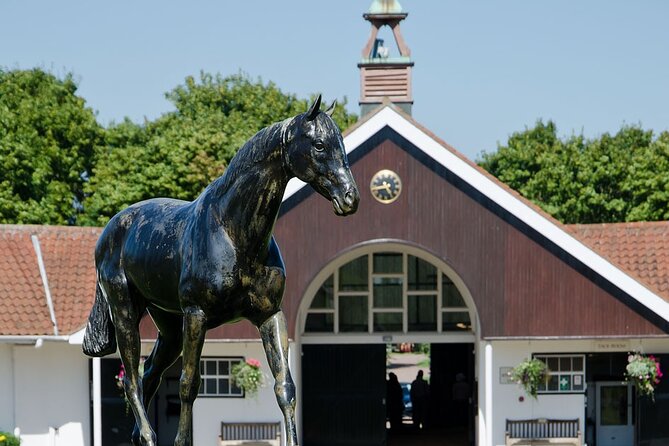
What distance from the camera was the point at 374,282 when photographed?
85.7 ft

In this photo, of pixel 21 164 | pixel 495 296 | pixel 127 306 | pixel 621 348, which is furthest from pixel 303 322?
pixel 127 306

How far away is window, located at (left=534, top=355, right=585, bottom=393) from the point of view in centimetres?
2539

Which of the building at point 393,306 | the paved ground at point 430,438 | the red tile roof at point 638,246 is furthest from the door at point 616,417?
the paved ground at point 430,438

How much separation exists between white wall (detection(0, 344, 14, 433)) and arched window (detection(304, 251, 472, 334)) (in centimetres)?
620

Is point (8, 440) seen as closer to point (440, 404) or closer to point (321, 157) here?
point (440, 404)

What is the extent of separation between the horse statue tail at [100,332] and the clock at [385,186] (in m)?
16.2

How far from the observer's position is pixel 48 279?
25609 mm

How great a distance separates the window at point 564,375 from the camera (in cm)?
2539

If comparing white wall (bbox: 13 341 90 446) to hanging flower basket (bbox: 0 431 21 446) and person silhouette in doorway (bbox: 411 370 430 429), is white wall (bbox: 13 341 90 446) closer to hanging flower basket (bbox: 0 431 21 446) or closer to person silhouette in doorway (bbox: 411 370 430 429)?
hanging flower basket (bbox: 0 431 21 446)

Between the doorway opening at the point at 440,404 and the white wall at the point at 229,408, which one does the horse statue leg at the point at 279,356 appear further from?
the doorway opening at the point at 440,404

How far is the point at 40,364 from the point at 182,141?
53.1 feet

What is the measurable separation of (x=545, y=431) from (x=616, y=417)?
2.45 metres

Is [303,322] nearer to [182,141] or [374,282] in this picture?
[374,282]

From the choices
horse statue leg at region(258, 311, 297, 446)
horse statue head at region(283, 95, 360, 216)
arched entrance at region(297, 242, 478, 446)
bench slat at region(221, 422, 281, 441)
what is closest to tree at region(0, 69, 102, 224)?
arched entrance at region(297, 242, 478, 446)
